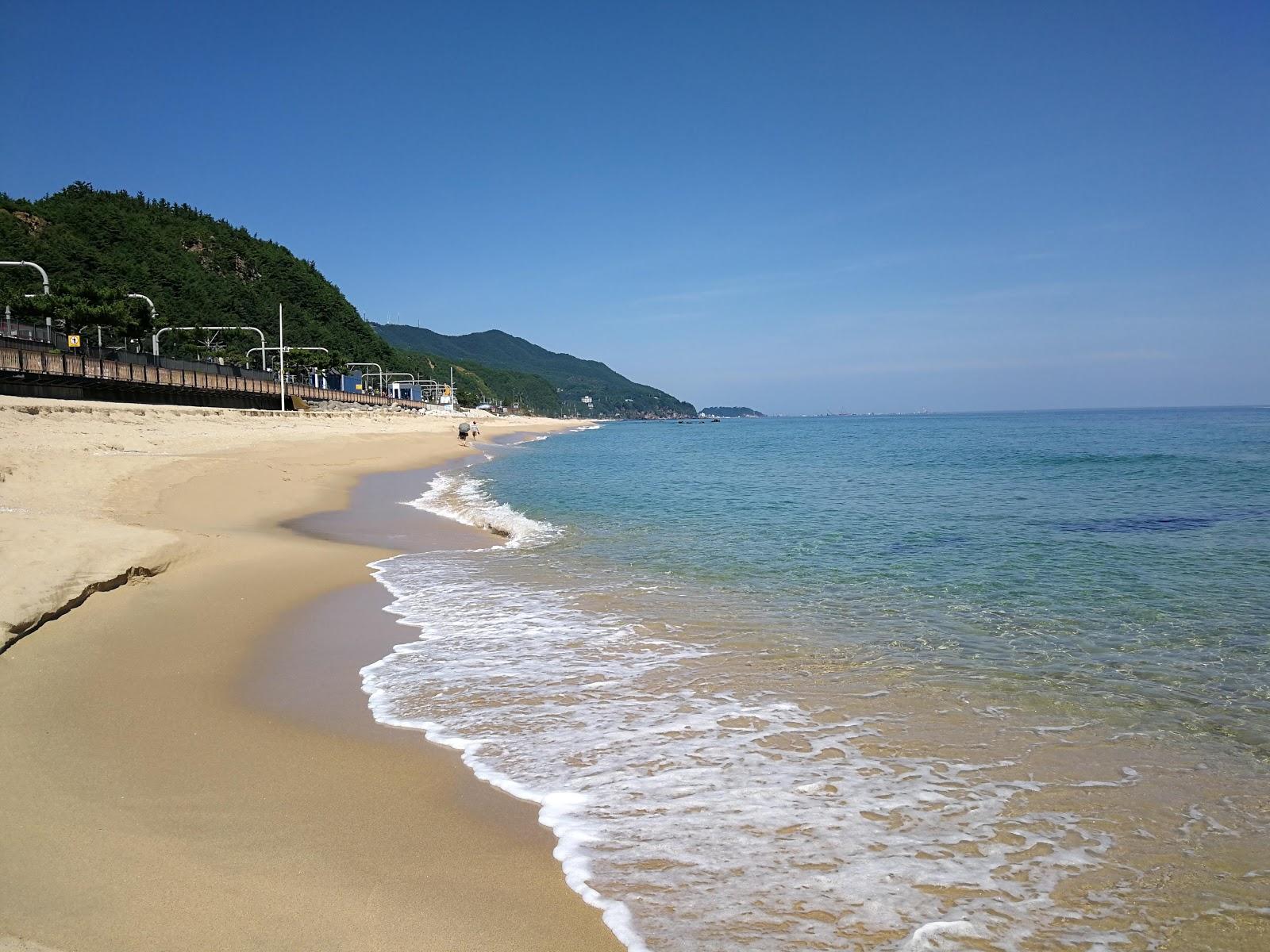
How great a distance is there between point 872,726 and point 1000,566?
652 cm

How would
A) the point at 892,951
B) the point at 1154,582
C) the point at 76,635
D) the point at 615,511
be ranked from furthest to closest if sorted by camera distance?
1. the point at 615,511
2. the point at 1154,582
3. the point at 76,635
4. the point at 892,951

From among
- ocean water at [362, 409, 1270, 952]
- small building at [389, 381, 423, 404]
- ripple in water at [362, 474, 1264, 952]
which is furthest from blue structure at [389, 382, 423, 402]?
ripple in water at [362, 474, 1264, 952]

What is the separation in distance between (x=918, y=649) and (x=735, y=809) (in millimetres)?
3430

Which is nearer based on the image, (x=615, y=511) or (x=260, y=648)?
(x=260, y=648)

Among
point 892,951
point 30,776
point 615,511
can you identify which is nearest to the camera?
point 892,951

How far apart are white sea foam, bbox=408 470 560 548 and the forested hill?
1610 inches

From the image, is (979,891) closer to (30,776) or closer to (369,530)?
(30,776)

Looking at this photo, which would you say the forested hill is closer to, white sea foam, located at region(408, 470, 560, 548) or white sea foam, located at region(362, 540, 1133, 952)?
white sea foam, located at region(408, 470, 560, 548)

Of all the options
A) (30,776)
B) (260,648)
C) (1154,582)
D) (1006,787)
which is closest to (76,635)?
(260,648)

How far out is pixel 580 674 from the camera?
5.95 meters

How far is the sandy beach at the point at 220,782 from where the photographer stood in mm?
2734

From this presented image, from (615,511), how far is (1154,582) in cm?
1055

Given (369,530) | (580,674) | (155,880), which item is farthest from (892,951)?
(369,530)

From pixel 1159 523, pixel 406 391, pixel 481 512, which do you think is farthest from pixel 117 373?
pixel 406 391
